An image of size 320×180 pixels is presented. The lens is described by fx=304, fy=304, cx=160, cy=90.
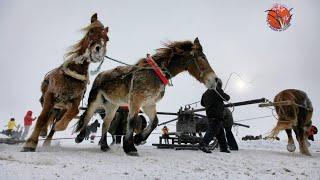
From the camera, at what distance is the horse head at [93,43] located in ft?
19.7

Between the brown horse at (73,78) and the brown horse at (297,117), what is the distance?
214 inches

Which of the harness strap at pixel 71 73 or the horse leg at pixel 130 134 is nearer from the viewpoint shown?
the horse leg at pixel 130 134

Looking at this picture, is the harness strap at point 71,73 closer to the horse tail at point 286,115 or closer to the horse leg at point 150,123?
the horse leg at point 150,123

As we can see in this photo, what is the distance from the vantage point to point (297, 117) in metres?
8.58

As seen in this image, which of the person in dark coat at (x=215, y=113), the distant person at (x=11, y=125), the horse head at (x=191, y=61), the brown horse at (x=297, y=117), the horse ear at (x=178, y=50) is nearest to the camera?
the horse head at (x=191, y=61)

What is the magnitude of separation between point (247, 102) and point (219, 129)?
1402 millimetres

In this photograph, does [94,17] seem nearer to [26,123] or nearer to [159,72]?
[159,72]

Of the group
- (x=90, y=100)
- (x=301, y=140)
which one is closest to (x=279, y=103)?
(x=301, y=140)

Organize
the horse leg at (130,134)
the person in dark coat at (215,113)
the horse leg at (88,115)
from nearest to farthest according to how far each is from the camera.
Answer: the horse leg at (130,134)
the horse leg at (88,115)
the person in dark coat at (215,113)

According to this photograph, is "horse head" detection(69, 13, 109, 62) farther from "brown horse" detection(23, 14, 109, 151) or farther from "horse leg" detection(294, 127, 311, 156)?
"horse leg" detection(294, 127, 311, 156)

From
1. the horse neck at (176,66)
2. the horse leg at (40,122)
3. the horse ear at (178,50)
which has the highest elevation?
the horse ear at (178,50)

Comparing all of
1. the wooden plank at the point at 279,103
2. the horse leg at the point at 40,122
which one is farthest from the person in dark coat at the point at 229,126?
the horse leg at the point at 40,122

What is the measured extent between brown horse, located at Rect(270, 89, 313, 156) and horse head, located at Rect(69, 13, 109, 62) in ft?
17.7

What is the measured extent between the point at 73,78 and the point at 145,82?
145 centimetres
